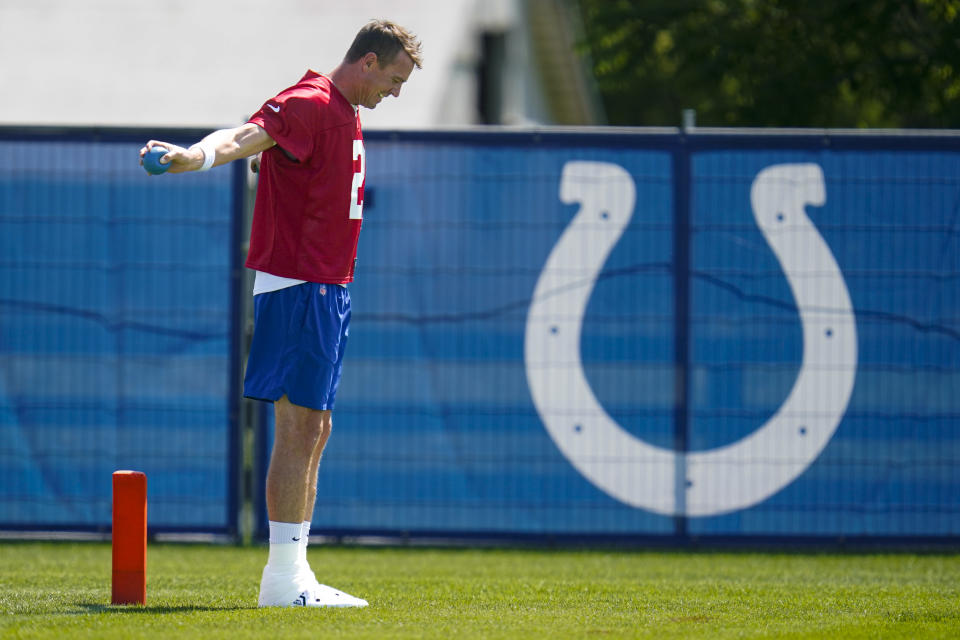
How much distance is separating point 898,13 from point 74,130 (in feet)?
23.3

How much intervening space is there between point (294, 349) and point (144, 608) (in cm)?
107

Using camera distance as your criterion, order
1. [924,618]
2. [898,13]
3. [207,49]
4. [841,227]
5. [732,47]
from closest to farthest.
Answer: [924,618] < [841,227] < [898,13] < [732,47] < [207,49]

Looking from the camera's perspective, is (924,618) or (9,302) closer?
(924,618)

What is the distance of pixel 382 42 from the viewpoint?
190 inches

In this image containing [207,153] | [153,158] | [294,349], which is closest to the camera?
[153,158]

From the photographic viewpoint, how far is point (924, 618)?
4.79 meters

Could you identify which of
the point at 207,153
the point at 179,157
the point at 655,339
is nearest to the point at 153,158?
the point at 179,157

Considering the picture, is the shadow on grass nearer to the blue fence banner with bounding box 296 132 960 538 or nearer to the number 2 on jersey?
the number 2 on jersey

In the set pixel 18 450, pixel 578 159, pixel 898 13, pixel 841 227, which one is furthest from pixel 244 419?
pixel 898 13

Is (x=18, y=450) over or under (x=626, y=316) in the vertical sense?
under

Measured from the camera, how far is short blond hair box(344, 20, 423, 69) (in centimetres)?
482

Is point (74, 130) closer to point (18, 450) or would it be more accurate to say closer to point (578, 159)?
point (18, 450)

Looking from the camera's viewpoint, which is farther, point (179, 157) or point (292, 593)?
point (292, 593)

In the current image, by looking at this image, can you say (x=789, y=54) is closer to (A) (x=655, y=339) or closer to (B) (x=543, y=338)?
(A) (x=655, y=339)
